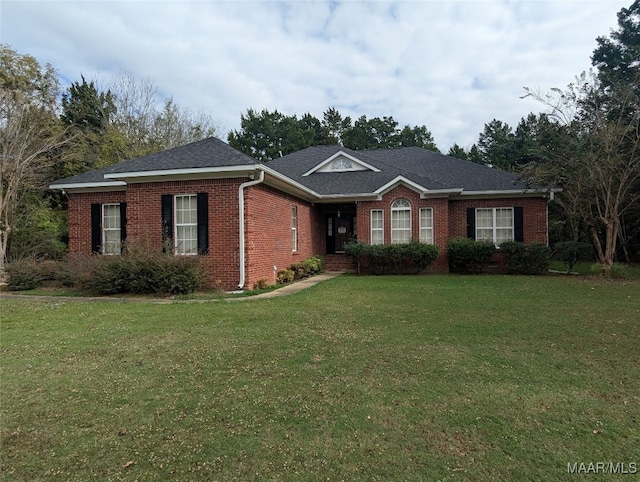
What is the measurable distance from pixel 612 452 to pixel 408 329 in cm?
349

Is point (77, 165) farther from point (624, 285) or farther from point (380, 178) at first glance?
point (624, 285)

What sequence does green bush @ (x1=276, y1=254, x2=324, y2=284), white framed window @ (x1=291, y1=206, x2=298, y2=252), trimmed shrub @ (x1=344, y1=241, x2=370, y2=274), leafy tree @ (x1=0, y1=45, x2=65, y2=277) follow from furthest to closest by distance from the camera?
leafy tree @ (x1=0, y1=45, x2=65, y2=277), trimmed shrub @ (x1=344, y1=241, x2=370, y2=274), white framed window @ (x1=291, y1=206, x2=298, y2=252), green bush @ (x1=276, y1=254, x2=324, y2=284)

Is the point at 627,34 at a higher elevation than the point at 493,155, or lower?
higher

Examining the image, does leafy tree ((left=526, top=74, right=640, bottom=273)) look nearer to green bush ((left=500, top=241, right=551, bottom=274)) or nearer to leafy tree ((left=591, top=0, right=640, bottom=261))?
green bush ((left=500, top=241, right=551, bottom=274))

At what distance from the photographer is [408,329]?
613cm

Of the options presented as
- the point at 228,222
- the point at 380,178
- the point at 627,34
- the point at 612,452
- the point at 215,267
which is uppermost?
the point at 627,34

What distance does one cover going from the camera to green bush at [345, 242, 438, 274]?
14.6 meters

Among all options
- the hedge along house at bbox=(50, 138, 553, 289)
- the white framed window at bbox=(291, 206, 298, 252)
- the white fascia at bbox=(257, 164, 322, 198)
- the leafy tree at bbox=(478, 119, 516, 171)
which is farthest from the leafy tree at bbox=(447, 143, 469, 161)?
the white framed window at bbox=(291, 206, 298, 252)

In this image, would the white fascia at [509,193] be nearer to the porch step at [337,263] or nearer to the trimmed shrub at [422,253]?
the trimmed shrub at [422,253]

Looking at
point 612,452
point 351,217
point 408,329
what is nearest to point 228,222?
point 408,329

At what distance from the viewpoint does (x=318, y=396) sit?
3633mm

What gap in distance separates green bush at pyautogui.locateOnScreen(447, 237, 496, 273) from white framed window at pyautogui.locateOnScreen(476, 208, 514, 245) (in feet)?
4.43

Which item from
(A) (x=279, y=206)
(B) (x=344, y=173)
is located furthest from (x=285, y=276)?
(B) (x=344, y=173)

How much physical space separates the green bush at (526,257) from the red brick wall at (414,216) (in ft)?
7.65
